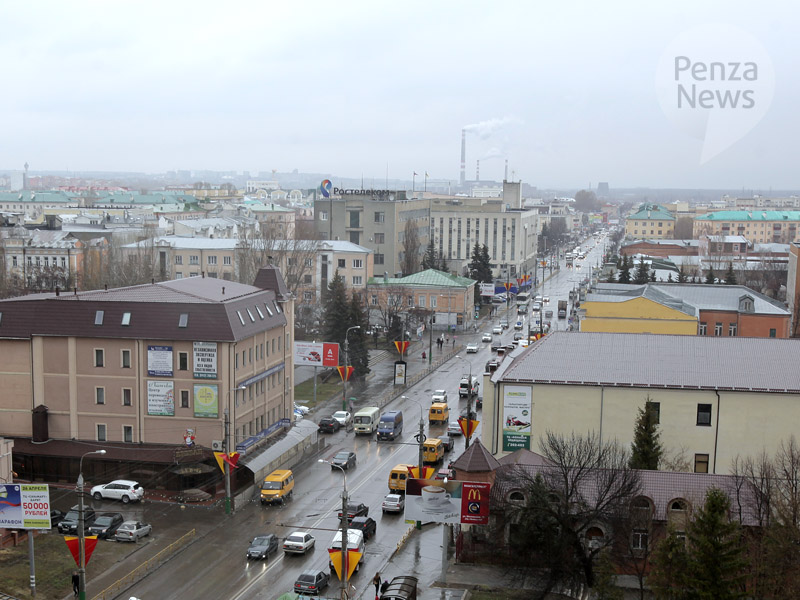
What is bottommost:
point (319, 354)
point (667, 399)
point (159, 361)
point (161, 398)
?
point (319, 354)

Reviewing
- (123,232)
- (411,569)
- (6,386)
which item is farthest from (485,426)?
(123,232)

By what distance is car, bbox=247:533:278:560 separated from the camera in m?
36.5

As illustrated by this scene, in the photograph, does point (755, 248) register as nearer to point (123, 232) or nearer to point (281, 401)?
point (123, 232)

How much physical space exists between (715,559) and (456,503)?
961 centimetres

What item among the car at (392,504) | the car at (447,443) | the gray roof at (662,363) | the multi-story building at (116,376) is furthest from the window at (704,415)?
the multi-story building at (116,376)

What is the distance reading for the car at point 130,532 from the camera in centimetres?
3797

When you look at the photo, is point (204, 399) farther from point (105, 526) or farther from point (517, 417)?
point (517, 417)

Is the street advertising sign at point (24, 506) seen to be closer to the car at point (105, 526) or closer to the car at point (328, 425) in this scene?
the car at point (105, 526)

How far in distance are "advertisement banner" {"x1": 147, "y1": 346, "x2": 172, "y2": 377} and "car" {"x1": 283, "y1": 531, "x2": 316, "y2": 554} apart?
41.1ft

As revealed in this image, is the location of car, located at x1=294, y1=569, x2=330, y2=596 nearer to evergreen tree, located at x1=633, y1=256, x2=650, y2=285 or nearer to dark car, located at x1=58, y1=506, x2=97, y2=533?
dark car, located at x1=58, y1=506, x2=97, y2=533

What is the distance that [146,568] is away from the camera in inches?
1390

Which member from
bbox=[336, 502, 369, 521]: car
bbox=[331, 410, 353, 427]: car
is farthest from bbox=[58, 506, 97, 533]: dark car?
bbox=[331, 410, 353, 427]: car

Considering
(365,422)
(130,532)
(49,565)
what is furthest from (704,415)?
(49,565)

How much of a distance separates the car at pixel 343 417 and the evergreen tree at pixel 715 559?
33.0 m
